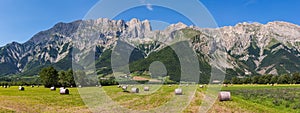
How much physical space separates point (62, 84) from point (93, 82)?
70.3ft

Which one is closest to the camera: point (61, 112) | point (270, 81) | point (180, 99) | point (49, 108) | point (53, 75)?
point (61, 112)

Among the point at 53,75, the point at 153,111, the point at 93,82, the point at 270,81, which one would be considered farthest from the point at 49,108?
the point at 270,81

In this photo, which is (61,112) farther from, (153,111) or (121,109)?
(153,111)

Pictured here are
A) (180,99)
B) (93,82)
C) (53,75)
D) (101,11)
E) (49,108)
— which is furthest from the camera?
(93,82)

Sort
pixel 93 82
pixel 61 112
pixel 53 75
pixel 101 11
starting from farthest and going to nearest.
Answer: pixel 93 82, pixel 53 75, pixel 61 112, pixel 101 11

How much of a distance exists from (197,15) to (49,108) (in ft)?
67.9

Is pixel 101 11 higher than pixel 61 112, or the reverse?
pixel 101 11

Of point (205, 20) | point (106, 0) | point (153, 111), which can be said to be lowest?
point (153, 111)

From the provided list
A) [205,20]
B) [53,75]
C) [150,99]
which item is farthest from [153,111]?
[53,75]

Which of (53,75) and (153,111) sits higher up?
(53,75)

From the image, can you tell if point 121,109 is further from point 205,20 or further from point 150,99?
point 205,20

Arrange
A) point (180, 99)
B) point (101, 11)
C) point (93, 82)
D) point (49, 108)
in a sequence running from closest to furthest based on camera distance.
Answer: point (101, 11)
point (49, 108)
point (180, 99)
point (93, 82)

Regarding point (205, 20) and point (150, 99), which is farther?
point (150, 99)

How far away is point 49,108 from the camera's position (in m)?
34.9
